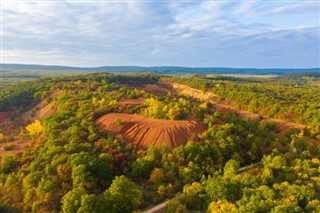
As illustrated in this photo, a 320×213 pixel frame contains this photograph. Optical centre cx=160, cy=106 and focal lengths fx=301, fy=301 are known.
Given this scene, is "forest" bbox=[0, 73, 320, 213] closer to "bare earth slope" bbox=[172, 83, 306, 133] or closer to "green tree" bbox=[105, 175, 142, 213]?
"green tree" bbox=[105, 175, 142, 213]

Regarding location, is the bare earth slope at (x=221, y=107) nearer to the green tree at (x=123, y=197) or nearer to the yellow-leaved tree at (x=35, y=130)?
the green tree at (x=123, y=197)

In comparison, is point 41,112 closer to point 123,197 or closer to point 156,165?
point 156,165

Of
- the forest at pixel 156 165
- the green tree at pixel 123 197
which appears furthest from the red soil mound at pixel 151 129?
the green tree at pixel 123 197

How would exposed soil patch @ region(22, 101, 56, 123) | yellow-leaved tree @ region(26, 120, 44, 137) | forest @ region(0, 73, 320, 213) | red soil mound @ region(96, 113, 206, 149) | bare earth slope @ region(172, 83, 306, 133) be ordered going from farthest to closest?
1. exposed soil patch @ region(22, 101, 56, 123)
2. bare earth slope @ region(172, 83, 306, 133)
3. yellow-leaved tree @ region(26, 120, 44, 137)
4. red soil mound @ region(96, 113, 206, 149)
5. forest @ region(0, 73, 320, 213)

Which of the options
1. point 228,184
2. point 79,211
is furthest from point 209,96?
point 79,211

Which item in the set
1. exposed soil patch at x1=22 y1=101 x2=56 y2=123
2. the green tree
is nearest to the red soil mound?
the green tree

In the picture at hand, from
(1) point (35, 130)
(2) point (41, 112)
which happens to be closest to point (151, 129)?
(1) point (35, 130)

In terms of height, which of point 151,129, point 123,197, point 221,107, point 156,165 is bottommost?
point 123,197

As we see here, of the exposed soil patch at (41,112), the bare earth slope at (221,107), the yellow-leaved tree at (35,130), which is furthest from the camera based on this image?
the exposed soil patch at (41,112)
